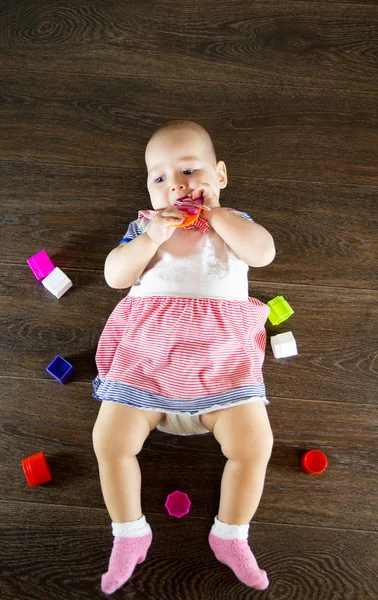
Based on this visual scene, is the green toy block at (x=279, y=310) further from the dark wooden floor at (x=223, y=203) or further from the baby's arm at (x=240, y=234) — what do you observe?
the baby's arm at (x=240, y=234)

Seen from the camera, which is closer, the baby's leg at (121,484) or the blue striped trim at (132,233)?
the baby's leg at (121,484)

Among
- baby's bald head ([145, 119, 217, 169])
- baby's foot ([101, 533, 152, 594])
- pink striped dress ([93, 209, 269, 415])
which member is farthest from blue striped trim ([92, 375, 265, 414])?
baby's bald head ([145, 119, 217, 169])

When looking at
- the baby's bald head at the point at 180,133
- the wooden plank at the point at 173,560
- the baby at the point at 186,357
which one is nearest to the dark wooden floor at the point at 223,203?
the wooden plank at the point at 173,560

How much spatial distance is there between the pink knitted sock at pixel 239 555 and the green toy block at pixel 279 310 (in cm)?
45

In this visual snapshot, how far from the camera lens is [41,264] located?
1.15 meters

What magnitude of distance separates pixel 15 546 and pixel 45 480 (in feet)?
0.50

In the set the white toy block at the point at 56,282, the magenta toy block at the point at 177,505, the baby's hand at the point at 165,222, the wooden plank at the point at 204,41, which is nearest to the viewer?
the baby's hand at the point at 165,222

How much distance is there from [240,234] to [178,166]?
19 cm

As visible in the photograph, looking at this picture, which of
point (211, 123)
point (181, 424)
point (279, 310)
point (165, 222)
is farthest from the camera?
point (211, 123)

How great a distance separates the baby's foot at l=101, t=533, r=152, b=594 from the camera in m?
0.95

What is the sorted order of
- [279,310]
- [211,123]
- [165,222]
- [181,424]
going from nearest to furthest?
[165,222] < [181,424] < [279,310] < [211,123]

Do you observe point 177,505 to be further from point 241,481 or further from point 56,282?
point 56,282

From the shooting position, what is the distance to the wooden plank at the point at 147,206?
1180 millimetres

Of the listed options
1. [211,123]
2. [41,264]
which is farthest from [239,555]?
[211,123]
